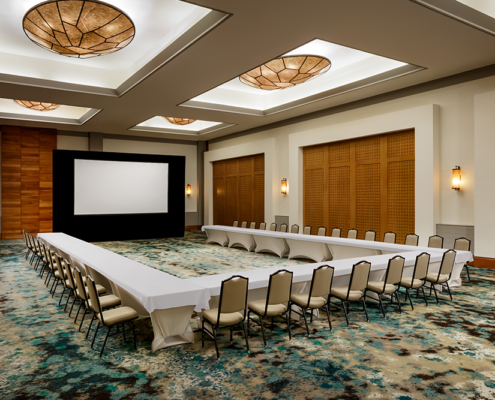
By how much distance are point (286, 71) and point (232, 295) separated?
6382mm

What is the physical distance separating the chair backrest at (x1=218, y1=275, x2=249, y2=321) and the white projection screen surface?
11.8 meters

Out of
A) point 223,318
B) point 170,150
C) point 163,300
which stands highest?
point 170,150

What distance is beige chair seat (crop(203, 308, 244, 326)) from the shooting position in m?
3.98

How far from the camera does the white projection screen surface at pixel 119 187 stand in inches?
561

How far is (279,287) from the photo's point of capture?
4379 mm

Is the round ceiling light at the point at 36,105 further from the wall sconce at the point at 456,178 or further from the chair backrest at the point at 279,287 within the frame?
the wall sconce at the point at 456,178

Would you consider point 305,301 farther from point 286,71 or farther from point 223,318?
point 286,71

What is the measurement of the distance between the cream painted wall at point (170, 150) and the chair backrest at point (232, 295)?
1463 centimetres

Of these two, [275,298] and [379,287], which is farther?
[379,287]

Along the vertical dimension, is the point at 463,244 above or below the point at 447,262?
above

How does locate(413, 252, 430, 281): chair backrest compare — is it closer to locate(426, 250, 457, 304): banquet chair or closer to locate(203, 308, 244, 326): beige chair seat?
locate(426, 250, 457, 304): banquet chair

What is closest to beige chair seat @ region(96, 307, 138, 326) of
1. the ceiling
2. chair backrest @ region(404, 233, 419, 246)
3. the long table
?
the long table

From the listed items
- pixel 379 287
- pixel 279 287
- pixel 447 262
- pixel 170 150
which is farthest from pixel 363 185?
pixel 170 150

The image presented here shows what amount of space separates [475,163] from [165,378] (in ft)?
26.3
